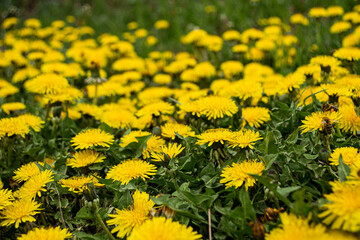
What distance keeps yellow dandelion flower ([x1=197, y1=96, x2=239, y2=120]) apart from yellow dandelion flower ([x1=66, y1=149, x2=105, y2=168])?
2.07 feet

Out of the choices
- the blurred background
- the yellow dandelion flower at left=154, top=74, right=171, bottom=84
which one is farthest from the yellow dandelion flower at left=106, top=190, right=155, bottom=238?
the blurred background

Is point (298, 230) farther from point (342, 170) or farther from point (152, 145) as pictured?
point (152, 145)

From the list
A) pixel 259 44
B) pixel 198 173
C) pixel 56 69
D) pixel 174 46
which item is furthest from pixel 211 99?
pixel 174 46

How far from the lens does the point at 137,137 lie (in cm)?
165

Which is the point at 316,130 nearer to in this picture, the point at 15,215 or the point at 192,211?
the point at 192,211

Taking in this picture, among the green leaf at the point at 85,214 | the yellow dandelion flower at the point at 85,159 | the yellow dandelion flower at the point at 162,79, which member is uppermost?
the yellow dandelion flower at the point at 162,79

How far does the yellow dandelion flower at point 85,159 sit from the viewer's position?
1.64 metres

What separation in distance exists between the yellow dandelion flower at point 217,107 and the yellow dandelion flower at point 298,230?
0.78 metres

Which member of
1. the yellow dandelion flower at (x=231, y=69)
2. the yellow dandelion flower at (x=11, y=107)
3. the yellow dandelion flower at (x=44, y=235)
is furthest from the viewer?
the yellow dandelion flower at (x=231, y=69)

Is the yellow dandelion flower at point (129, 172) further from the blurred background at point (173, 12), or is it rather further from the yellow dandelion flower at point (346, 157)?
the blurred background at point (173, 12)

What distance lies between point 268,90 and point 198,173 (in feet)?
3.06

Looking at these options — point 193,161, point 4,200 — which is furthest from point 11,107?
point 193,161

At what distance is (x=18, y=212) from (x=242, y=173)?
99 centimetres

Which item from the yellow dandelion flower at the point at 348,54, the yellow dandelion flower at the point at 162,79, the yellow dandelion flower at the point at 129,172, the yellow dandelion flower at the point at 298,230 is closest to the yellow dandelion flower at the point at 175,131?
the yellow dandelion flower at the point at 129,172
